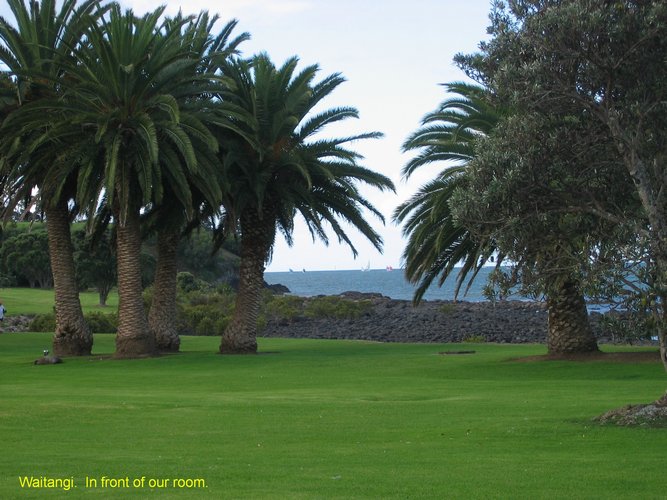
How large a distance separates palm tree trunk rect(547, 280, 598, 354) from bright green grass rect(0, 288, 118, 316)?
1561 inches

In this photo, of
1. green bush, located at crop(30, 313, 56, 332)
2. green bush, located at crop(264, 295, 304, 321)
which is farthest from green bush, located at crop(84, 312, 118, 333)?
green bush, located at crop(264, 295, 304, 321)

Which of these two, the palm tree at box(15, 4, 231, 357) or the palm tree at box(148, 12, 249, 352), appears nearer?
the palm tree at box(15, 4, 231, 357)

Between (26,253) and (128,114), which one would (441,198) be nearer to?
(128,114)

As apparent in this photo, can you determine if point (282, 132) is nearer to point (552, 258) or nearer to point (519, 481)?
point (552, 258)

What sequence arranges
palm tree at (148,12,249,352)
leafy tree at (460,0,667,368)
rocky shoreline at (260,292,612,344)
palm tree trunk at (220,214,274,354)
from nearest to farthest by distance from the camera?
1. leafy tree at (460,0,667,368)
2. palm tree at (148,12,249,352)
3. palm tree trunk at (220,214,274,354)
4. rocky shoreline at (260,292,612,344)

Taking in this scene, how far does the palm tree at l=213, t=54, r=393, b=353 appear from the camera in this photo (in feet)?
113

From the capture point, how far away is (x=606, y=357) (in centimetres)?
2961

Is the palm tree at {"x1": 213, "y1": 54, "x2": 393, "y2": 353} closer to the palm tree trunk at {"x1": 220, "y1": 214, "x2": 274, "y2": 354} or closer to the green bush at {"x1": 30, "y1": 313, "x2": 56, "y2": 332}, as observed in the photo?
the palm tree trunk at {"x1": 220, "y1": 214, "x2": 274, "y2": 354}

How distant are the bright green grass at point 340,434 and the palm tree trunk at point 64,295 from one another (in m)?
7.61

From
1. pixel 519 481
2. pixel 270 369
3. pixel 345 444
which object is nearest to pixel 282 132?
pixel 270 369

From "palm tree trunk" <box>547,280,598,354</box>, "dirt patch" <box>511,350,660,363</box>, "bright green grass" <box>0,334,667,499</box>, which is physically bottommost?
"bright green grass" <box>0,334,667,499</box>

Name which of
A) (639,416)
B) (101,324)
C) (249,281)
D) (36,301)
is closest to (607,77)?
(639,416)

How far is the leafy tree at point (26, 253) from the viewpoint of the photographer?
8344 centimetres

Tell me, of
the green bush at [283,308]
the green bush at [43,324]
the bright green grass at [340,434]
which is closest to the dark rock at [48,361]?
the bright green grass at [340,434]
